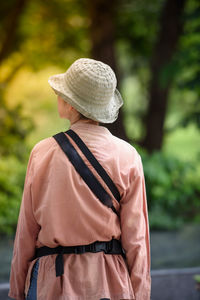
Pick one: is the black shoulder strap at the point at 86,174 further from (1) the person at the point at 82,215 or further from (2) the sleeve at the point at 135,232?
(2) the sleeve at the point at 135,232

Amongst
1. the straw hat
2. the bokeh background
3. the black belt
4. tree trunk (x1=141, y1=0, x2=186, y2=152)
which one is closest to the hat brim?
the straw hat

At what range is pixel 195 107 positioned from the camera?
10305 millimetres

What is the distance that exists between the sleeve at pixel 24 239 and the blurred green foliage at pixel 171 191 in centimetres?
586

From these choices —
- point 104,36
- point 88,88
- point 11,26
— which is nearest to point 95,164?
point 88,88

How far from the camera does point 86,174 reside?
2.39 metres

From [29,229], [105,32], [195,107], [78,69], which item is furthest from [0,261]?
[105,32]

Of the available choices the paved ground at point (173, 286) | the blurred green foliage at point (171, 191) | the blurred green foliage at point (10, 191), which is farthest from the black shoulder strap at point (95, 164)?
the blurred green foliage at point (171, 191)

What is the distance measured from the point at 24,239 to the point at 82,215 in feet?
1.27

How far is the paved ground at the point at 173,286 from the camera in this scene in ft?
16.8

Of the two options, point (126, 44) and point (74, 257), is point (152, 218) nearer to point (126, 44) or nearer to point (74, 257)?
point (74, 257)

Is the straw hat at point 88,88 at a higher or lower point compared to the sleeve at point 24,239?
higher

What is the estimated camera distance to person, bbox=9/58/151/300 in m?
2.39

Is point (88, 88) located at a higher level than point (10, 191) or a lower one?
higher

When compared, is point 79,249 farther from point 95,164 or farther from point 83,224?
point 95,164
